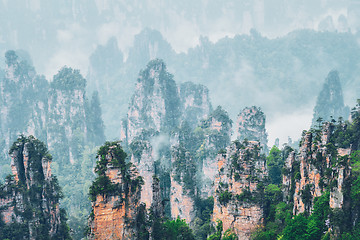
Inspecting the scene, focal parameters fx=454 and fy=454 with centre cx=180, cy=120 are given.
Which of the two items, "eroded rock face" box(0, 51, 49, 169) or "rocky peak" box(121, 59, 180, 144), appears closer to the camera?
"rocky peak" box(121, 59, 180, 144)

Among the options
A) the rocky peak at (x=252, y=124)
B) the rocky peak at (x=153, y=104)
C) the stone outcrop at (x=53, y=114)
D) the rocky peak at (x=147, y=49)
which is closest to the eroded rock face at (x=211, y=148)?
the rocky peak at (x=252, y=124)

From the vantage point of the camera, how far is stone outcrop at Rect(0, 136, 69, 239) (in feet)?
138

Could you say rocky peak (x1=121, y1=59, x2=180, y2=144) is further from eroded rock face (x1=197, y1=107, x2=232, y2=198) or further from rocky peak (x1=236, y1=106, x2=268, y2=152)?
rocky peak (x1=236, y1=106, x2=268, y2=152)

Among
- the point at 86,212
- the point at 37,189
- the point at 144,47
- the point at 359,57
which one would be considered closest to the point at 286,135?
the point at 359,57

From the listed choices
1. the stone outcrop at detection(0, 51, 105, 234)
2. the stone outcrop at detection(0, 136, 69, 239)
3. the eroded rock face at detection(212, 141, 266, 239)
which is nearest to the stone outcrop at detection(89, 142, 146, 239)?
the eroded rock face at detection(212, 141, 266, 239)

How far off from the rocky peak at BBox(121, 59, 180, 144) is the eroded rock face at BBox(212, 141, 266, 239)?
63433 mm

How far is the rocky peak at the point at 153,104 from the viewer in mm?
107875

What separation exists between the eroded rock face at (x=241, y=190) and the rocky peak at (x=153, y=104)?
208 feet

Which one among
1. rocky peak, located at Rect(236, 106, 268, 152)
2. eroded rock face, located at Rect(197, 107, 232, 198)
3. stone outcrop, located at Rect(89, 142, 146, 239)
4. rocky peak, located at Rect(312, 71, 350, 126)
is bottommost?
stone outcrop, located at Rect(89, 142, 146, 239)

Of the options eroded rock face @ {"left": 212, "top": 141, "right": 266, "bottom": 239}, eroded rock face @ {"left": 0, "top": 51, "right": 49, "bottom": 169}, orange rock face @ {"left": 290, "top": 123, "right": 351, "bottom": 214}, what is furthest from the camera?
eroded rock face @ {"left": 0, "top": 51, "right": 49, "bottom": 169}

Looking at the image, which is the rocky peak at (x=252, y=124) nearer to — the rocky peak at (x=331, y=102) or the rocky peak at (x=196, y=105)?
the rocky peak at (x=196, y=105)

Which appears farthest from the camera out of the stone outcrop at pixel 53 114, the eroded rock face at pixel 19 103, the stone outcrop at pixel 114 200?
the eroded rock face at pixel 19 103

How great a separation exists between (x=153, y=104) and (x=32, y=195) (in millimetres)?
66753

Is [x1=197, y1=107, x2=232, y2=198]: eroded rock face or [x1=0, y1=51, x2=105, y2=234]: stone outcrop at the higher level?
[x1=0, y1=51, x2=105, y2=234]: stone outcrop
